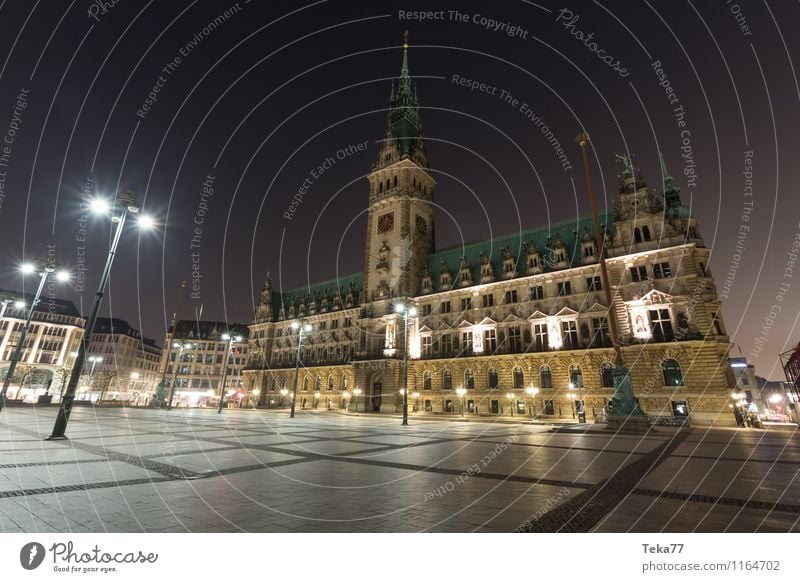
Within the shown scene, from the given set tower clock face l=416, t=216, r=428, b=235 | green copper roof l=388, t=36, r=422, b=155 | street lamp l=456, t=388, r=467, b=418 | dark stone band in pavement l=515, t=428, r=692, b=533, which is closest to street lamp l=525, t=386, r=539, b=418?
street lamp l=456, t=388, r=467, b=418

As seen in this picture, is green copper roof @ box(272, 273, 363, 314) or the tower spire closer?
the tower spire

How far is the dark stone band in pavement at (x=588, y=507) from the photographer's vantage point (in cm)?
508

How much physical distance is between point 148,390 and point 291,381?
3549 inches

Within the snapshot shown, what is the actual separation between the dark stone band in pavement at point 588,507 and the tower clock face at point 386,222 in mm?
55654

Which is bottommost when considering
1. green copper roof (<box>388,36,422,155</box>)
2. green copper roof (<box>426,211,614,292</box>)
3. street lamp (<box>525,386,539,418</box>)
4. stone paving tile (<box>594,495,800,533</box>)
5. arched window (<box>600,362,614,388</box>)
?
stone paving tile (<box>594,495,800,533</box>)

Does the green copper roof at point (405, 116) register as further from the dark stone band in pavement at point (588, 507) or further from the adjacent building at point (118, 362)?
the adjacent building at point (118, 362)

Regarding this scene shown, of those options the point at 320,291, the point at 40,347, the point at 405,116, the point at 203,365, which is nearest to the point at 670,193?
the point at 405,116

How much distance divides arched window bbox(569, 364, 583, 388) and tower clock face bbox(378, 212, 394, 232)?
35298mm

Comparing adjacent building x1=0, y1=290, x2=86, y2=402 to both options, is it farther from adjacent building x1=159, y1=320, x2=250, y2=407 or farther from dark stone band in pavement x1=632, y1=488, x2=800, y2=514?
dark stone band in pavement x1=632, y1=488, x2=800, y2=514

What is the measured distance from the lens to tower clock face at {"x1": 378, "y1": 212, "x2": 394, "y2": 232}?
62531 millimetres

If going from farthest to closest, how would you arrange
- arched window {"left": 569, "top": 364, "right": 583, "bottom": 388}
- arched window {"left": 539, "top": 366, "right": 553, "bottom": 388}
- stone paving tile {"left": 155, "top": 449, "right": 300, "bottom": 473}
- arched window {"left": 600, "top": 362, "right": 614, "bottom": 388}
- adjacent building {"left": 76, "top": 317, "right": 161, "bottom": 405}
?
adjacent building {"left": 76, "top": 317, "right": 161, "bottom": 405}, arched window {"left": 539, "top": 366, "right": 553, "bottom": 388}, arched window {"left": 569, "top": 364, "right": 583, "bottom": 388}, arched window {"left": 600, "top": 362, "right": 614, "bottom": 388}, stone paving tile {"left": 155, "top": 449, "right": 300, "bottom": 473}

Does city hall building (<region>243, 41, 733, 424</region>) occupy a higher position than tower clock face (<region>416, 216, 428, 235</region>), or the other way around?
tower clock face (<region>416, 216, 428, 235</region>)

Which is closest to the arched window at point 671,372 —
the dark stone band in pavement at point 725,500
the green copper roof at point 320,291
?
the dark stone band in pavement at point 725,500
